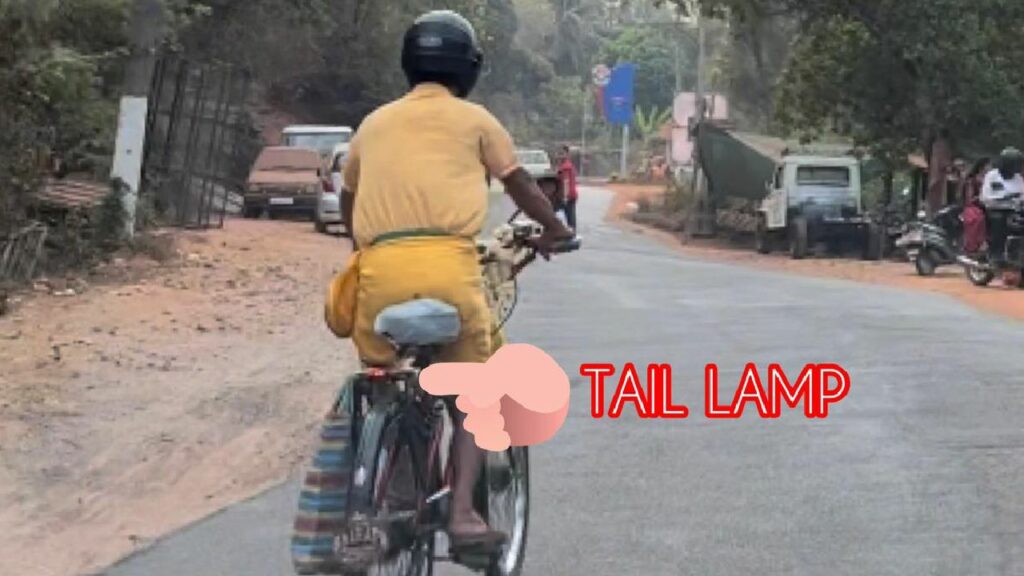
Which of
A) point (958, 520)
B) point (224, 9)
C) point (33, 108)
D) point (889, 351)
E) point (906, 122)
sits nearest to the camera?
point (958, 520)

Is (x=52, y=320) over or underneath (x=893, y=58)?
underneath

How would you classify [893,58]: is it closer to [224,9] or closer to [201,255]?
[224,9]

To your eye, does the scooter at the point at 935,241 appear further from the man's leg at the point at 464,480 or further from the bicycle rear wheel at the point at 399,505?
the bicycle rear wheel at the point at 399,505

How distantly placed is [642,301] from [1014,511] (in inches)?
433

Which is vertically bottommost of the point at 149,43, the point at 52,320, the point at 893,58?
the point at 52,320

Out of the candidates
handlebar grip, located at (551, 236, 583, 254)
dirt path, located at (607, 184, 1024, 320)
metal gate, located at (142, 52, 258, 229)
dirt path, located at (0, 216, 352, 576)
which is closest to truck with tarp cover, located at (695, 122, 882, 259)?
dirt path, located at (607, 184, 1024, 320)

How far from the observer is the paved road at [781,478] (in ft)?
21.7

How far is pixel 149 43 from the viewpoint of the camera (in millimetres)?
20500

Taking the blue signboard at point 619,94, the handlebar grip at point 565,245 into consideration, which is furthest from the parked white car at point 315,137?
the handlebar grip at point 565,245

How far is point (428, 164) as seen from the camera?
5.36 meters

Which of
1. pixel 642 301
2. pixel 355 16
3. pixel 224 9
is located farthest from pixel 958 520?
pixel 355 16

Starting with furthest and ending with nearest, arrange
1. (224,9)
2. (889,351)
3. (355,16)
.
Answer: (355,16) < (224,9) < (889,351)

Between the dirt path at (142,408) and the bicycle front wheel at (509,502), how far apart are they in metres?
1.81

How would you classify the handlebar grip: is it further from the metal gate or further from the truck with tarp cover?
the truck with tarp cover
